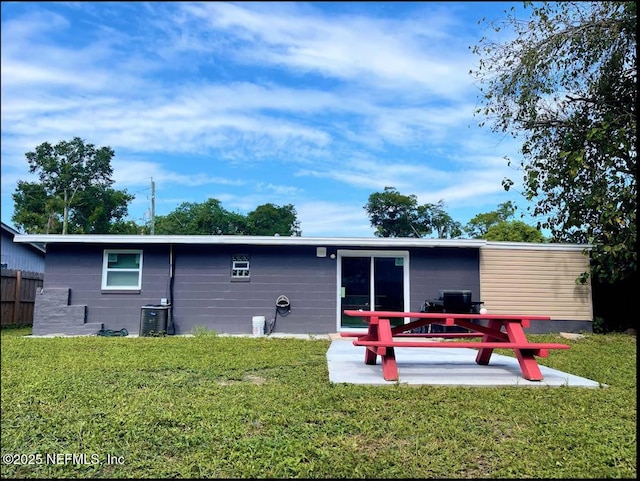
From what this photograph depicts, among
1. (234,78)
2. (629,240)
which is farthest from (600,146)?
(234,78)

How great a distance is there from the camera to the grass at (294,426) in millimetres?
2527

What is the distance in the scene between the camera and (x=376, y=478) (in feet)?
7.91

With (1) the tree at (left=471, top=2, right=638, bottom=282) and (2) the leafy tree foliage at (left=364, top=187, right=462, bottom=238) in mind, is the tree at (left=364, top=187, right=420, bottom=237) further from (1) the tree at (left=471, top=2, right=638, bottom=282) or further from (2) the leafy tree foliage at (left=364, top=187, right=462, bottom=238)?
(1) the tree at (left=471, top=2, right=638, bottom=282)

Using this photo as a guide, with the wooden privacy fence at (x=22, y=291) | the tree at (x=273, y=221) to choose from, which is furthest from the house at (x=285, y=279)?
Answer: the tree at (x=273, y=221)

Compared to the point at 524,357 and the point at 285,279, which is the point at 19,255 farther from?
the point at 524,357

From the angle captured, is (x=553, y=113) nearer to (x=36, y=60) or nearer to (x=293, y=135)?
(x=293, y=135)

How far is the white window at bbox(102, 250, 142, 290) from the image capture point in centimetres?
974

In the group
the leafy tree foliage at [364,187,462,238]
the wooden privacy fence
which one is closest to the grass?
the wooden privacy fence

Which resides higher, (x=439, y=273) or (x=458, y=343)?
(x=439, y=273)

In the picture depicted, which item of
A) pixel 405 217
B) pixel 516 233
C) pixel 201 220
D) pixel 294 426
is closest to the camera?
pixel 294 426

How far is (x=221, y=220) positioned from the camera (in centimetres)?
2662

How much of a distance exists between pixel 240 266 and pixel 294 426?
276 inches

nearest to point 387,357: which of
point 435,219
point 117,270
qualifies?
point 117,270

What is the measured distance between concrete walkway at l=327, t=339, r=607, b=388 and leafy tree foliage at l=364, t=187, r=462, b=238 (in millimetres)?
18341
